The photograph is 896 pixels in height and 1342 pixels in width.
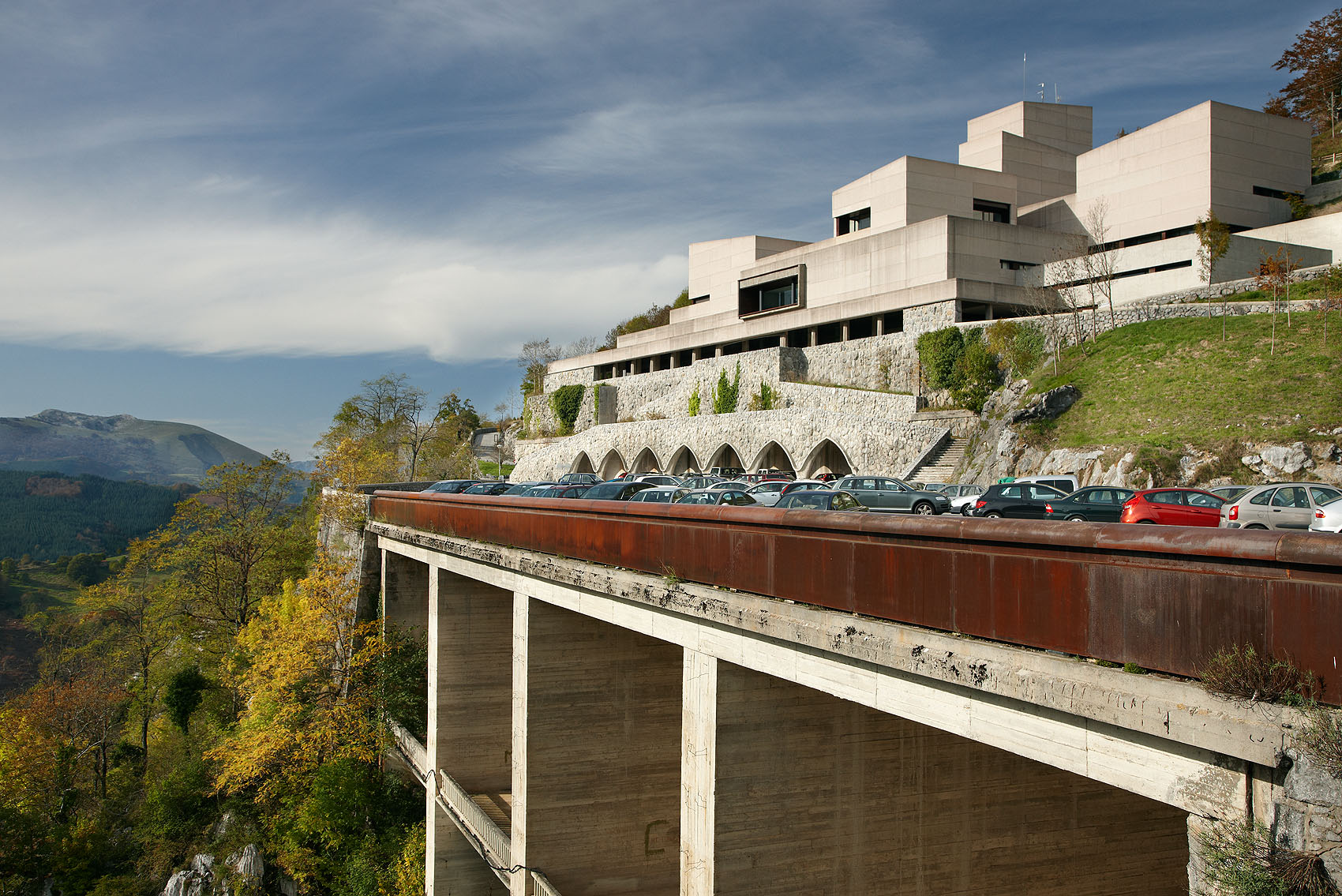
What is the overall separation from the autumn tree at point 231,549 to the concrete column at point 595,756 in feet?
123

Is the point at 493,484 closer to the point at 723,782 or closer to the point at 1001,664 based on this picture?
the point at 723,782

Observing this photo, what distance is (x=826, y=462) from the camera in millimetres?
47656

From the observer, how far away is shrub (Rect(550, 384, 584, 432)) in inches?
2879

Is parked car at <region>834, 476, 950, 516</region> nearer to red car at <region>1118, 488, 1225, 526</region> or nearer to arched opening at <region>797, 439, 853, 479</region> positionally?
red car at <region>1118, 488, 1225, 526</region>

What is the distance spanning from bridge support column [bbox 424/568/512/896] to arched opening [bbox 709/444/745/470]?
31759mm

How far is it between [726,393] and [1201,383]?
29.1 m

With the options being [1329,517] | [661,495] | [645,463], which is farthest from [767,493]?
[645,463]

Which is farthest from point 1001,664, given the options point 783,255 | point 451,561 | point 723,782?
point 783,255

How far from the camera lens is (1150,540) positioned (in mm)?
5039

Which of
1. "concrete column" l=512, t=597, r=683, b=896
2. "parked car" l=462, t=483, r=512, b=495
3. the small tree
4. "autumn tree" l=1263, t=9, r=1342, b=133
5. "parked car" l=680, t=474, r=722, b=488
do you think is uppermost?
"autumn tree" l=1263, t=9, r=1342, b=133

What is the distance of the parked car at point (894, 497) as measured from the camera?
2305 centimetres

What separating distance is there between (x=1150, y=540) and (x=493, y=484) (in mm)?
33615

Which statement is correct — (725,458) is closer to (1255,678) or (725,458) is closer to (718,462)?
(718,462)

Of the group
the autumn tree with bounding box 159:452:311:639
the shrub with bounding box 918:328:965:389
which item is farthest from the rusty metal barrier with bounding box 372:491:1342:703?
the autumn tree with bounding box 159:452:311:639
